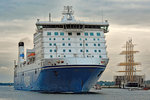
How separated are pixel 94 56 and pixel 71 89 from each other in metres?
6.47

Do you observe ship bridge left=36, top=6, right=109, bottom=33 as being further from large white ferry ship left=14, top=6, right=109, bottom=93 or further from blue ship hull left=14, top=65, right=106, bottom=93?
blue ship hull left=14, top=65, right=106, bottom=93

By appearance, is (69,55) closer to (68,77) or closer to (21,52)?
(68,77)

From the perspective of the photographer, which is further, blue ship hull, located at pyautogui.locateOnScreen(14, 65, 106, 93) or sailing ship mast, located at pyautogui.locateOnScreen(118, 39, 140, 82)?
sailing ship mast, located at pyautogui.locateOnScreen(118, 39, 140, 82)

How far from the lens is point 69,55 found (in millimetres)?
55656

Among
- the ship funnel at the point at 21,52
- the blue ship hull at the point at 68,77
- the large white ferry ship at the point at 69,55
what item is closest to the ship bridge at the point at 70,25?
the large white ferry ship at the point at 69,55

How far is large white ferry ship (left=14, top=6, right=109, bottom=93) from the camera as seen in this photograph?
173 feet

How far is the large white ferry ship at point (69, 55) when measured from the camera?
2073 inches

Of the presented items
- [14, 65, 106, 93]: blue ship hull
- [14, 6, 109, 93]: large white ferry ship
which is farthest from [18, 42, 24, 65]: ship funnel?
[14, 65, 106, 93]: blue ship hull

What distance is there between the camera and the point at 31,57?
66812 millimetres

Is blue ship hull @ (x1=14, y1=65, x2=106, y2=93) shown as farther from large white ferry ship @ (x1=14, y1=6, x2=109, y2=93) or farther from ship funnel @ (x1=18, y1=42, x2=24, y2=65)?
ship funnel @ (x1=18, y1=42, x2=24, y2=65)

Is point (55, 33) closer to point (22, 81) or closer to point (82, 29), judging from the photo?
point (82, 29)

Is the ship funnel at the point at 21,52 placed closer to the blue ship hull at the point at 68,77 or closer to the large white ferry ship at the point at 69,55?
the large white ferry ship at the point at 69,55

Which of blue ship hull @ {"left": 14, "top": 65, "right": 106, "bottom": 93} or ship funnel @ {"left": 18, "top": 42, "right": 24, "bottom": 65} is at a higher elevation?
ship funnel @ {"left": 18, "top": 42, "right": 24, "bottom": 65}

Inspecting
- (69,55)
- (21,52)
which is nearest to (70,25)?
(69,55)
